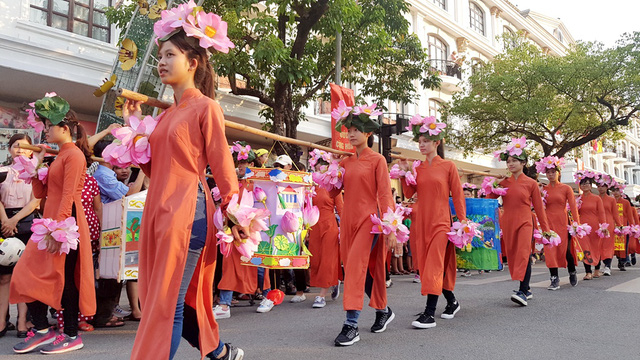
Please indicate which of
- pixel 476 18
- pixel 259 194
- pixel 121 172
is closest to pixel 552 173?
pixel 259 194

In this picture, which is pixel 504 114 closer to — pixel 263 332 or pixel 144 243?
pixel 263 332

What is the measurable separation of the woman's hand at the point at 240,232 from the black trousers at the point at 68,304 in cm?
257

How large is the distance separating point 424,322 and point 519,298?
6.25 ft

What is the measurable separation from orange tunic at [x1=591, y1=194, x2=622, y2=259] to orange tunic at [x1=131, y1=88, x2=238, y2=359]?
10499 millimetres

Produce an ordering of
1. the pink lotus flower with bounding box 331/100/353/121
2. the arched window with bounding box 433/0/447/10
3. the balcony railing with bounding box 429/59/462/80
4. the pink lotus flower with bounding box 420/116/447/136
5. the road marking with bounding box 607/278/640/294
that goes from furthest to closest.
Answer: the arched window with bounding box 433/0/447/10 < the balcony railing with bounding box 429/59/462/80 < the road marking with bounding box 607/278/640/294 < the pink lotus flower with bounding box 420/116/447/136 < the pink lotus flower with bounding box 331/100/353/121

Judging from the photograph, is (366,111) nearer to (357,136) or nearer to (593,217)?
(357,136)

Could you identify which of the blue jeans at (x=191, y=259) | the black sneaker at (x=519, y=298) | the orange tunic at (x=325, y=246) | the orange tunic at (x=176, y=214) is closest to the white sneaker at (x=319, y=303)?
the orange tunic at (x=325, y=246)

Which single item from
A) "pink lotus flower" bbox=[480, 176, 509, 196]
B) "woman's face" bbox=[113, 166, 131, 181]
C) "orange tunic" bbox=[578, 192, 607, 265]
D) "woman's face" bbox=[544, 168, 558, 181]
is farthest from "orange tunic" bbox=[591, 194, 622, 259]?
"woman's face" bbox=[113, 166, 131, 181]

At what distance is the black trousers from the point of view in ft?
14.6

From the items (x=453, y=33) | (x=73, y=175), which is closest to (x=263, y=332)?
(x=73, y=175)

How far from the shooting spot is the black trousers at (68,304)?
446 cm

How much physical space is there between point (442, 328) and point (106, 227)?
3.45 metres

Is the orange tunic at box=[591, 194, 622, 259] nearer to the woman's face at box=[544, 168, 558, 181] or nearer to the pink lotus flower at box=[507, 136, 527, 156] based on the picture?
the woman's face at box=[544, 168, 558, 181]

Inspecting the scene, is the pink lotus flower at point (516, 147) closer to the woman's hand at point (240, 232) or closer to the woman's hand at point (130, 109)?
the woman's hand at point (130, 109)
